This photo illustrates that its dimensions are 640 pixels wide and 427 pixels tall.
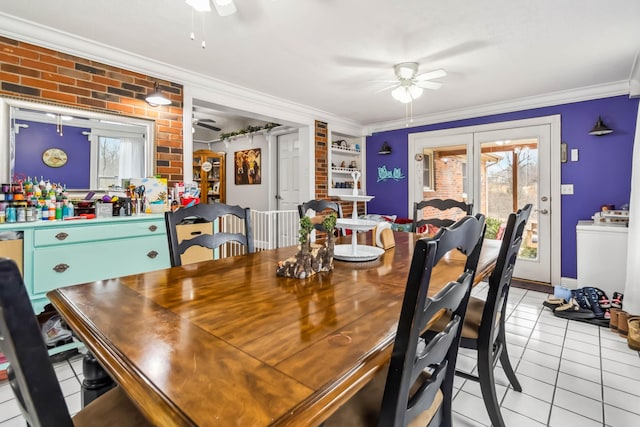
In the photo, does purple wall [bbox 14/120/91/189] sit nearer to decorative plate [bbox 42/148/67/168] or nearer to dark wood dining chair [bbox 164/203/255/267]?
decorative plate [bbox 42/148/67/168]

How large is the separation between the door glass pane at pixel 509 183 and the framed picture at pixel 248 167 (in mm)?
3902

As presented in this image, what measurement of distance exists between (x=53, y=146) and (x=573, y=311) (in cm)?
478

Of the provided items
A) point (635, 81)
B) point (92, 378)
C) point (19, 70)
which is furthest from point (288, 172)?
point (92, 378)

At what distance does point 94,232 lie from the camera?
7.57 ft

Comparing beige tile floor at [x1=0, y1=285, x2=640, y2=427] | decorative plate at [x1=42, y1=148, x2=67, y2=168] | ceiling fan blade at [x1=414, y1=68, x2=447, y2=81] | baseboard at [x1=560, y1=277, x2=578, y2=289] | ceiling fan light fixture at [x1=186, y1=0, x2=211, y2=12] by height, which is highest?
ceiling fan blade at [x1=414, y1=68, x2=447, y2=81]

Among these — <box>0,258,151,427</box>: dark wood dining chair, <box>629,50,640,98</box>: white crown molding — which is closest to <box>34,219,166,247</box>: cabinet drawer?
<box>0,258,151,427</box>: dark wood dining chair

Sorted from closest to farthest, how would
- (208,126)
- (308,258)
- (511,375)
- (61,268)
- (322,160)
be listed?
(308,258), (511,375), (61,268), (322,160), (208,126)

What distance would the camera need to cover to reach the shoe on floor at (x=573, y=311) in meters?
2.95

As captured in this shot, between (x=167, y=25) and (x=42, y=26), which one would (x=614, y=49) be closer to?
(x=167, y=25)

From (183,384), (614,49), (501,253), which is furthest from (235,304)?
(614,49)

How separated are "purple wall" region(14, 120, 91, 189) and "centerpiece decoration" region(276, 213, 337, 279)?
234 cm

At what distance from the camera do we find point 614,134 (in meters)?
3.60

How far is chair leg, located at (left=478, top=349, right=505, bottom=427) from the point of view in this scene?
1.50 m

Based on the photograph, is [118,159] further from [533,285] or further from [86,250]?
[533,285]
